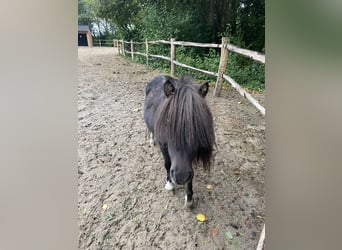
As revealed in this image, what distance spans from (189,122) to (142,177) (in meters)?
0.36

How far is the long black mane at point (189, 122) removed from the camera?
0.67 metres

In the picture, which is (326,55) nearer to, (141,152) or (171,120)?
(171,120)

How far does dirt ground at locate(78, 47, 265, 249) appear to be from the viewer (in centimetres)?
66

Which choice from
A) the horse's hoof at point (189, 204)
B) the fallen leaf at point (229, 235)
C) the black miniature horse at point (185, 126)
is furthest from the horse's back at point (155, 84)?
the fallen leaf at point (229, 235)

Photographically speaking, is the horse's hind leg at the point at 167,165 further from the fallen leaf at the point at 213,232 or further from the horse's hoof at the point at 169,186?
the fallen leaf at the point at 213,232

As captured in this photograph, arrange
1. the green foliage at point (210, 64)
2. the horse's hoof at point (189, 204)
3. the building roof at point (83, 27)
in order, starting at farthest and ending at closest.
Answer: the horse's hoof at point (189, 204) → the green foliage at point (210, 64) → the building roof at point (83, 27)

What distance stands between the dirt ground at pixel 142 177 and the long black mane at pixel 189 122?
10 centimetres

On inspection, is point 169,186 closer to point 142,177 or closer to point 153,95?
point 142,177

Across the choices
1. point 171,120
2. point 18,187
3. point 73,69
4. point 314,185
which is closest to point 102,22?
point 73,69

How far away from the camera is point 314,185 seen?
0.41 meters

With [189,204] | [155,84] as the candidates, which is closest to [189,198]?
[189,204]

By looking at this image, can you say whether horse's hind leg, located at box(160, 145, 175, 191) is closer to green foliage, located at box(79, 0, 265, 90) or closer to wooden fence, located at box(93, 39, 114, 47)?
green foliage, located at box(79, 0, 265, 90)

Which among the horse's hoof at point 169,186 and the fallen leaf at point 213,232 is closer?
the fallen leaf at point 213,232

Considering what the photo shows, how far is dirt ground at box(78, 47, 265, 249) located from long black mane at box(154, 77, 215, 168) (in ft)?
0.34
